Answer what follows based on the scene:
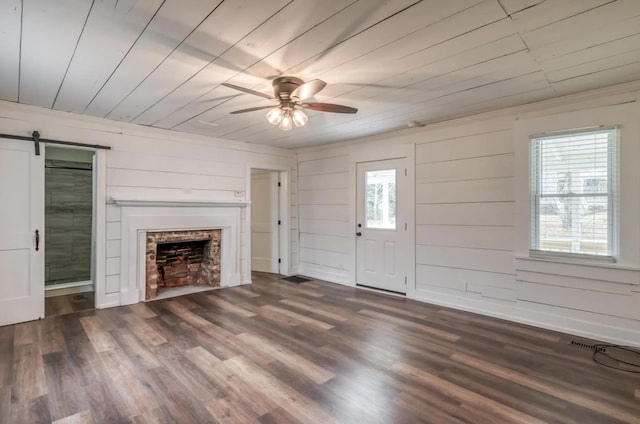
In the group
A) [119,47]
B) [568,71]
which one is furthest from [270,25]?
[568,71]

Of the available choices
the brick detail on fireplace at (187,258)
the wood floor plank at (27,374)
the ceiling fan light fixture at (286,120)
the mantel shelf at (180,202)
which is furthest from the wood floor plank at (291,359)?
the mantel shelf at (180,202)

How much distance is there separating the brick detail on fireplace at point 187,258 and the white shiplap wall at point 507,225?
2922mm

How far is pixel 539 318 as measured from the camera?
3.65 meters

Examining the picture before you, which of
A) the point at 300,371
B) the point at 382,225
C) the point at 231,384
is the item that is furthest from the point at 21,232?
the point at 382,225

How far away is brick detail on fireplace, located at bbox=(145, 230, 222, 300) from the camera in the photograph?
5.10 metres

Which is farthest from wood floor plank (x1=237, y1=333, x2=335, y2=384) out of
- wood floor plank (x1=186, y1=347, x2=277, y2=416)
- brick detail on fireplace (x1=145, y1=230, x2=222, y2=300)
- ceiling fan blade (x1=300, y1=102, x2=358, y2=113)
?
brick detail on fireplace (x1=145, y1=230, x2=222, y2=300)

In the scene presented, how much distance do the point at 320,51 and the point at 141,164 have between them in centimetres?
339

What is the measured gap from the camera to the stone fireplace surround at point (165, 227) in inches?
176

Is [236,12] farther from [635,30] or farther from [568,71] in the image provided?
[568,71]

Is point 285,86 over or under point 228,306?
over

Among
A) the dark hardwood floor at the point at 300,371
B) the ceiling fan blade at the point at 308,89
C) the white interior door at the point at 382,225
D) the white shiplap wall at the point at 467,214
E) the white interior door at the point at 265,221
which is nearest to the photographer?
the dark hardwood floor at the point at 300,371

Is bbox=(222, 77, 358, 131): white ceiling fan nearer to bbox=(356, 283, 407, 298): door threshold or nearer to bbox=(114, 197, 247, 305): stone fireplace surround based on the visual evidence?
bbox=(114, 197, 247, 305): stone fireplace surround

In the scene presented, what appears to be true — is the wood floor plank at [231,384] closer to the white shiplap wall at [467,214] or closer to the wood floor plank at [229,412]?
the wood floor plank at [229,412]

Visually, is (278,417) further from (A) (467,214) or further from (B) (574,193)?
(B) (574,193)
